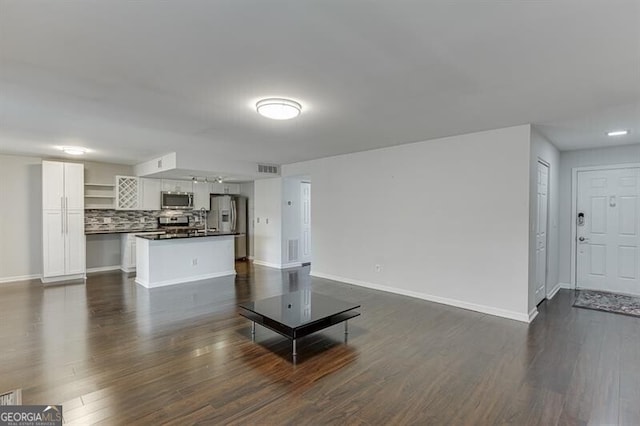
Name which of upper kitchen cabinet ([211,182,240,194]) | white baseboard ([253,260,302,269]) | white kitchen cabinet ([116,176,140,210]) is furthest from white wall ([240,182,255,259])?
white kitchen cabinet ([116,176,140,210])

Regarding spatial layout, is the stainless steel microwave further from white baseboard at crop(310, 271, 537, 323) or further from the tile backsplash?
white baseboard at crop(310, 271, 537, 323)

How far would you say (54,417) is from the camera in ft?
6.60

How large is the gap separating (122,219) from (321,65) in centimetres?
704

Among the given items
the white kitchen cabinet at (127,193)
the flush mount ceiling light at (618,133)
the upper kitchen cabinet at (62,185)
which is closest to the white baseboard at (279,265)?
the white kitchen cabinet at (127,193)

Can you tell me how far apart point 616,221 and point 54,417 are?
289 inches

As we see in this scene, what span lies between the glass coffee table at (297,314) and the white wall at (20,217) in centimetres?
566

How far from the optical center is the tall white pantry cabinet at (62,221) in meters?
5.96

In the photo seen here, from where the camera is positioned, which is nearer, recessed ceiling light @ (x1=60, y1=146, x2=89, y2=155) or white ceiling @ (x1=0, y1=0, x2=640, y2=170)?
white ceiling @ (x1=0, y1=0, x2=640, y2=170)

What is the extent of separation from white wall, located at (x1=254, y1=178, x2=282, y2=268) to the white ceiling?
3.45 m

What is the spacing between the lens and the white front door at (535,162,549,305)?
4.41m

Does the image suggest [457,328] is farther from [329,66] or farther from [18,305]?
[18,305]

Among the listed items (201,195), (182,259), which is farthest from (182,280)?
(201,195)

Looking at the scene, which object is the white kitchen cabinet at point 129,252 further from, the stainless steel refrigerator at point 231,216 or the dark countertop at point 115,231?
the stainless steel refrigerator at point 231,216

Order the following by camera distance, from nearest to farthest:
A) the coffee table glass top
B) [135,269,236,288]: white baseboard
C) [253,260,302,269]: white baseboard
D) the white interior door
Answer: the coffee table glass top
[135,269,236,288]: white baseboard
[253,260,302,269]: white baseboard
the white interior door
